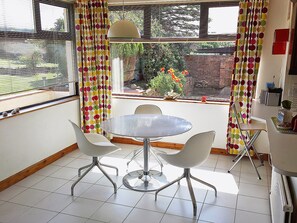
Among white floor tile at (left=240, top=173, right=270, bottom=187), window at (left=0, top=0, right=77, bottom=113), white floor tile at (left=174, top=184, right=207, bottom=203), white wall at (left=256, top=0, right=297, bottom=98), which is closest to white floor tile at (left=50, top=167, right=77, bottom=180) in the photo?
window at (left=0, top=0, right=77, bottom=113)

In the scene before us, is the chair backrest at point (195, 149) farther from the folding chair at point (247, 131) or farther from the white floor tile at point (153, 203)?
the folding chair at point (247, 131)

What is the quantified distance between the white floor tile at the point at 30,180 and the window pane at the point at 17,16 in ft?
5.95

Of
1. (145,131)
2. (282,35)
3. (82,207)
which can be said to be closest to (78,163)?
(82,207)

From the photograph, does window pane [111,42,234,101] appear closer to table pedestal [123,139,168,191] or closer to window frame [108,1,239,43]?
window frame [108,1,239,43]

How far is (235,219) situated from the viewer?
8.69 ft

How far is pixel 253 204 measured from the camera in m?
2.90

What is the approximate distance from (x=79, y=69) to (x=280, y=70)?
117 inches

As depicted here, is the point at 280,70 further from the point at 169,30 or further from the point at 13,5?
Answer: the point at 13,5

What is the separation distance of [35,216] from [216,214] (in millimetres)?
1763

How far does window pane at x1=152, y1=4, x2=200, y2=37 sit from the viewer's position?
4.14 meters

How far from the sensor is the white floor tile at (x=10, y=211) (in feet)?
8.70

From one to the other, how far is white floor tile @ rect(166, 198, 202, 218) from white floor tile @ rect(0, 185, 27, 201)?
1.71m

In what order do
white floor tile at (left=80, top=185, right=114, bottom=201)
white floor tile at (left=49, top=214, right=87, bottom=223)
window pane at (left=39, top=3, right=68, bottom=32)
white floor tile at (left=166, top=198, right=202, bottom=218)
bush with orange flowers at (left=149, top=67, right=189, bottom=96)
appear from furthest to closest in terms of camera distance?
1. bush with orange flowers at (left=149, top=67, right=189, bottom=96)
2. window pane at (left=39, top=3, right=68, bottom=32)
3. white floor tile at (left=80, top=185, right=114, bottom=201)
4. white floor tile at (left=166, top=198, right=202, bottom=218)
5. white floor tile at (left=49, top=214, right=87, bottom=223)

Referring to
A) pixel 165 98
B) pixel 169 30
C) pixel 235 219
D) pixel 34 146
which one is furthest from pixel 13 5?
pixel 235 219
